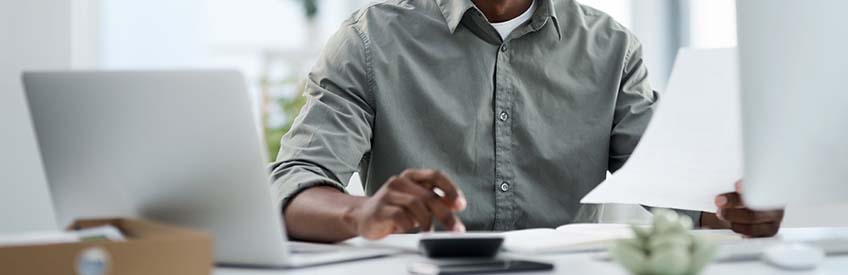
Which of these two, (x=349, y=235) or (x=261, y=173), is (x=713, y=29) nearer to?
(x=349, y=235)

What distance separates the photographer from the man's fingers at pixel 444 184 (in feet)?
3.61

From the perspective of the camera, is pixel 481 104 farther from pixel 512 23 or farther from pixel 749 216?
pixel 749 216

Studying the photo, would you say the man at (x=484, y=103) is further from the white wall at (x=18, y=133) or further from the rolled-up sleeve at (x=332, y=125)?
the white wall at (x=18, y=133)

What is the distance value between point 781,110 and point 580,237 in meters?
0.32

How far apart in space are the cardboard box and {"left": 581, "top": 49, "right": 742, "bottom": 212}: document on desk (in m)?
0.64

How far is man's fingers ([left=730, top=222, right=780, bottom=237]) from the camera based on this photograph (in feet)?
4.54

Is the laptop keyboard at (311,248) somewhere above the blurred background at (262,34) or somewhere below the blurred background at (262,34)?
above

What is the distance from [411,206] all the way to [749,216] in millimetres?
505

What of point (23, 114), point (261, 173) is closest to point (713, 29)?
point (23, 114)

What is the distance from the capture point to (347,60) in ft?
5.61

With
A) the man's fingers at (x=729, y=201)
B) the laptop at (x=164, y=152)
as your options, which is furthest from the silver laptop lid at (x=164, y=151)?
the man's fingers at (x=729, y=201)

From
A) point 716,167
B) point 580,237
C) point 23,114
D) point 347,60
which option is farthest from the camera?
point 23,114

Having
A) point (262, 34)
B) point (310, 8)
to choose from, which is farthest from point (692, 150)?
point (262, 34)

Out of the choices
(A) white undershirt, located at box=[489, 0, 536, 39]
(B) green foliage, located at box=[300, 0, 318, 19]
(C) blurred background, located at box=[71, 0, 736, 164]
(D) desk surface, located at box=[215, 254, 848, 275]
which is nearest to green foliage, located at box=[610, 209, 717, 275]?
(D) desk surface, located at box=[215, 254, 848, 275]
